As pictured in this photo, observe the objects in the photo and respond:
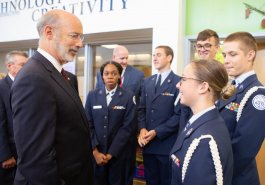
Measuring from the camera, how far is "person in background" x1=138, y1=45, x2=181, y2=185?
2.56 metres

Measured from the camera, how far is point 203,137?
121 cm

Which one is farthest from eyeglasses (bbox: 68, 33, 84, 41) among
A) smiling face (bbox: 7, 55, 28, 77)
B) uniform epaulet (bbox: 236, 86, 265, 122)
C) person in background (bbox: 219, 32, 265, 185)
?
smiling face (bbox: 7, 55, 28, 77)

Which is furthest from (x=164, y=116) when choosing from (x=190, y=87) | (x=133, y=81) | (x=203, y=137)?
(x=203, y=137)

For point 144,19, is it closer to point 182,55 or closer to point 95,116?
point 182,55

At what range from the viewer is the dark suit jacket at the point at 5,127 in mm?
2441

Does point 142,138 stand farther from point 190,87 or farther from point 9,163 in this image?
point 190,87

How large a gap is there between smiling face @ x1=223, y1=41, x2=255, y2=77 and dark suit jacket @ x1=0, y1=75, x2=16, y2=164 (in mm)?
1870

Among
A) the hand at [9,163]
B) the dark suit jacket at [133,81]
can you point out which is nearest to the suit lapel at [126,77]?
the dark suit jacket at [133,81]

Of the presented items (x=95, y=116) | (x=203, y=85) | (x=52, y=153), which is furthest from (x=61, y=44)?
(x=95, y=116)

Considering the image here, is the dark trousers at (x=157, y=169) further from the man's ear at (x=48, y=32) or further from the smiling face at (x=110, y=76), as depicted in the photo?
the man's ear at (x=48, y=32)

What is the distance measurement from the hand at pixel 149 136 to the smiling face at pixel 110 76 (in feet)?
1.83

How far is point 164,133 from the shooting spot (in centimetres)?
253

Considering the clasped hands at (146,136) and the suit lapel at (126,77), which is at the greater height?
the suit lapel at (126,77)

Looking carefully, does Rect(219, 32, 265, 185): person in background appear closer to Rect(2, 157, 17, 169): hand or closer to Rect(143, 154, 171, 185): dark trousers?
Rect(143, 154, 171, 185): dark trousers
